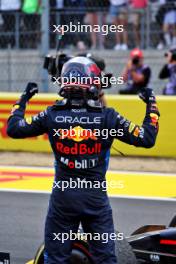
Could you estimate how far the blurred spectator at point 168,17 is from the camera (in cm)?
1377

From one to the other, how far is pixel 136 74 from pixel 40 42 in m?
1.71

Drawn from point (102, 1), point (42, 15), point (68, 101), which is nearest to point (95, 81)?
point (68, 101)

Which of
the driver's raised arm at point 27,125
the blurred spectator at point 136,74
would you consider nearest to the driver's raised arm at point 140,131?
the driver's raised arm at point 27,125

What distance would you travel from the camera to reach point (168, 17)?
13.8 meters

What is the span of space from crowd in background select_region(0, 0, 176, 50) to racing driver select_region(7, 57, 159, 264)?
823 centimetres

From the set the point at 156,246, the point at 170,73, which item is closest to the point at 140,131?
the point at 156,246

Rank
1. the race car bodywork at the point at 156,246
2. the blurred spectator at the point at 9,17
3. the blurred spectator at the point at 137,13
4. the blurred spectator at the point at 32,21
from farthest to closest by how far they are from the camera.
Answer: the blurred spectator at the point at 137,13 → the blurred spectator at the point at 9,17 → the blurred spectator at the point at 32,21 → the race car bodywork at the point at 156,246

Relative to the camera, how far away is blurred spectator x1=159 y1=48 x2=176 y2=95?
12.7m

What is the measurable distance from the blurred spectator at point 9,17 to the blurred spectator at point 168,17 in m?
2.53

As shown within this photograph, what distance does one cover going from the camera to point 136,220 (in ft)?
27.1

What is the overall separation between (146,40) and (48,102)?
3241 mm
